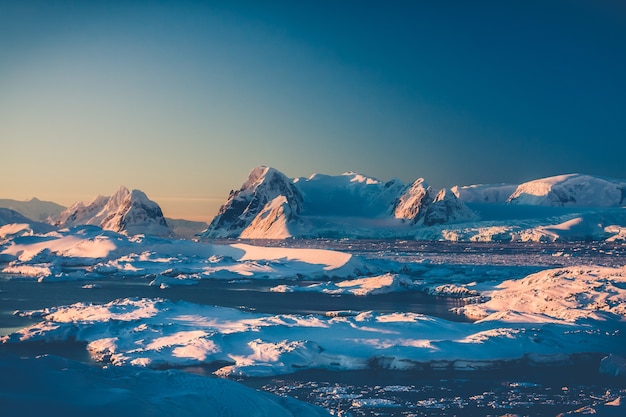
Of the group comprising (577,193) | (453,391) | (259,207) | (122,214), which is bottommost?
(453,391)

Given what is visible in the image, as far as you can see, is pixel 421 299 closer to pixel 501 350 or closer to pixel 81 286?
pixel 501 350

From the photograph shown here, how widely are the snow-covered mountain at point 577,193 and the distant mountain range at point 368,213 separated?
31cm

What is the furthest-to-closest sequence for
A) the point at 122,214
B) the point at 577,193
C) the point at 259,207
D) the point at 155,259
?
1. the point at 577,193
2. the point at 259,207
3. the point at 122,214
4. the point at 155,259

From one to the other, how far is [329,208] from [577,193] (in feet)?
257

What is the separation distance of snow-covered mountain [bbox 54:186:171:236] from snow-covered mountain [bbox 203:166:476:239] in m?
19.1

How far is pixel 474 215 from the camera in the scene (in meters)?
132

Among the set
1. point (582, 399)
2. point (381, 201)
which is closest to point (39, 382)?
point (582, 399)

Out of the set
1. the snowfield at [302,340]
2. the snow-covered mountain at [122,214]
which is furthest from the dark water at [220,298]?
the snow-covered mountain at [122,214]

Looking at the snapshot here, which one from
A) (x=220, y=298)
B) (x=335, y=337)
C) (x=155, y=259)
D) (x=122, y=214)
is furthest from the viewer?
(x=122, y=214)

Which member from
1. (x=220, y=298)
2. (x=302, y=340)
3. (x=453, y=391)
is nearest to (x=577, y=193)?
(x=220, y=298)

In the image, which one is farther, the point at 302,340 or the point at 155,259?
the point at 155,259

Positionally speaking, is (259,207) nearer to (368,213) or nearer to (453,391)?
(368,213)

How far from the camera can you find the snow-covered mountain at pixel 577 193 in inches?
7047

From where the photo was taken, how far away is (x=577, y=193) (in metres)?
186
